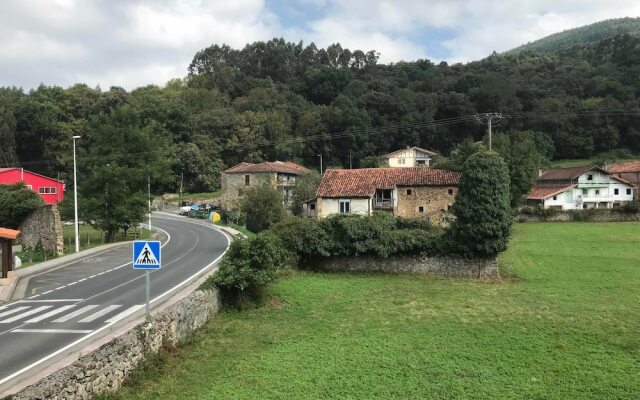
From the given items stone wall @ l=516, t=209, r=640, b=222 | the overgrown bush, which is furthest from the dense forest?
the overgrown bush

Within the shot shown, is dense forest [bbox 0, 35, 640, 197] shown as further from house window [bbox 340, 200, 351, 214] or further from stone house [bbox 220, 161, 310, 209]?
house window [bbox 340, 200, 351, 214]

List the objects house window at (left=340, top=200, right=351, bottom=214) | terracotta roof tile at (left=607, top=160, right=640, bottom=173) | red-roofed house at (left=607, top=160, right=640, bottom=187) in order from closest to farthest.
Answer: house window at (left=340, top=200, right=351, bottom=214), red-roofed house at (left=607, top=160, right=640, bottom=187), terracotta roof tile at (left=607, top=160, right=640, bottom=173)

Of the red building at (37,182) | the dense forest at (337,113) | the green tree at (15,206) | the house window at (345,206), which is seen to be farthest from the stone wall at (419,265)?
the dense forest at (337,113)

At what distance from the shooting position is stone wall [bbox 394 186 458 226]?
4553cm

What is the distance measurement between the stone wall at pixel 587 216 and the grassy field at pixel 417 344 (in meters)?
31.6

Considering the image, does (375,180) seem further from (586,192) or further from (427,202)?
(586,192)

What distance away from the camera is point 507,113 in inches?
4131

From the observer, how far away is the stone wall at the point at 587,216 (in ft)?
176

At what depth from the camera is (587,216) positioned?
54031mm

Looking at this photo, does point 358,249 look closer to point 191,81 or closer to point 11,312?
point 11,312

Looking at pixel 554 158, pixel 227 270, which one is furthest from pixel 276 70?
pixel 227 270

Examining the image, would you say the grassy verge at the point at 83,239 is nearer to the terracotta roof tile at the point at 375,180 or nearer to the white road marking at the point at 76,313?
the white road marking at the point at 76,313

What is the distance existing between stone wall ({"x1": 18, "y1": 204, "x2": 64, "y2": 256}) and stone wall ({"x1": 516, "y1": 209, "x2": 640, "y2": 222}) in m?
47.8

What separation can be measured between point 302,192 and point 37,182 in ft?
107
